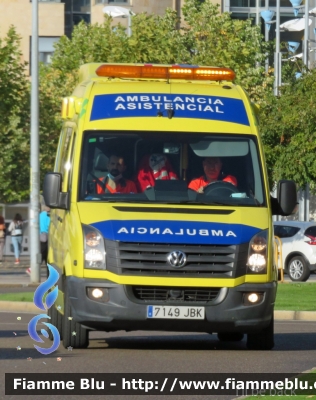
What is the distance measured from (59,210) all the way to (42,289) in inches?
121

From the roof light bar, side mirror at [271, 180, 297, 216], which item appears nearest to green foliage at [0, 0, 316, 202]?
the roof light bar

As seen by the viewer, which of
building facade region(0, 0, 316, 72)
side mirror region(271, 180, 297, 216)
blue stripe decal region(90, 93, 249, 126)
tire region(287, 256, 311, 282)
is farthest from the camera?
building facade region(0, 0, 316, 72)

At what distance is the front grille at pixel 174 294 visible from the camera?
1227 cm

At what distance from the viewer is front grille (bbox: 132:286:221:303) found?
483 inches

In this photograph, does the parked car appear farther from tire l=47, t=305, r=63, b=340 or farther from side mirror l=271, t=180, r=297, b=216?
side mirror l=271, t=180, r=297, b=216

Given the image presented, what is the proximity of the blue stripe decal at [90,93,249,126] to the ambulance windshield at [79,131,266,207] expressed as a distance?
25cm

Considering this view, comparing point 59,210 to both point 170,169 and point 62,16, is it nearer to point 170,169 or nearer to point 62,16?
point 170,169

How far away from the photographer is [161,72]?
45.0 feet

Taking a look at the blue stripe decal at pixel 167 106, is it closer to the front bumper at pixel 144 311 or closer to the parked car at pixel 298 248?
the front bumper at pixel 144 311

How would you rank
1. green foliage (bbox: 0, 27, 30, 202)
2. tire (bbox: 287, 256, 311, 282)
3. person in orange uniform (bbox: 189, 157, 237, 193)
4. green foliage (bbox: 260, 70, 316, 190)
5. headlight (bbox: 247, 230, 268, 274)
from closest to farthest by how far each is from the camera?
headlight (bbox: 247, 230, 268, 274), person in orange uniform (bbox: 189, 157, 237, 193), tire (bbox: 287, 256, 311, 282), green foliage (bbox: 260, 70, 316, 190), green foliage (bbox: 0, 27, 30, 202)

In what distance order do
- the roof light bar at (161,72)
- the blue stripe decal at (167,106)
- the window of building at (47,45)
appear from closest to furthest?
1. the blue stripe decal at (167,106)
2. the roof light bar at (161,72)
3. the window of building at (47,45)

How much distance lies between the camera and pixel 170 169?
42.0 feet

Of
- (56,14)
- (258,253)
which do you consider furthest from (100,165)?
(56,14)

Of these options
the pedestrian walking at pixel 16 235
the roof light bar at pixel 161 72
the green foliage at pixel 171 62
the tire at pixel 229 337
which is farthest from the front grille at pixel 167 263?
the pedestrian walking at pixel 16 235
